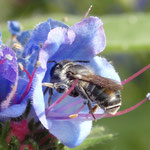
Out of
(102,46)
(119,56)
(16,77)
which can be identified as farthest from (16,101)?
(119,56)

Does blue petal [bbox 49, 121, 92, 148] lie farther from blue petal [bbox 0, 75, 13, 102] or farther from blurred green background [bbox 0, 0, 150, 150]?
blurred green background [bbox 0, 0, 150, 150]

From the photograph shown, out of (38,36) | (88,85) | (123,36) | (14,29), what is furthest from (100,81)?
(123,36)

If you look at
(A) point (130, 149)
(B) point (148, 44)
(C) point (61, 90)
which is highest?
(C) point (61, 90)

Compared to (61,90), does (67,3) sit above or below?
below

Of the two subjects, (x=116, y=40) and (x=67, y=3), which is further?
(x=67, y=3)

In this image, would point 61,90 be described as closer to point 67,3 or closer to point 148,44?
point 148,44
